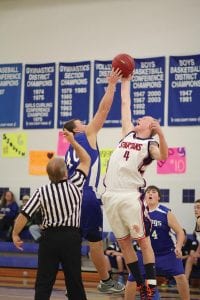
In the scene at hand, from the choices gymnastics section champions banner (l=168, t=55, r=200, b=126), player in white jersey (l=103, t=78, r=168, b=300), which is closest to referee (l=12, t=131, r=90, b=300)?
player in white jersey (l=103, t=78, r=168, b=300)

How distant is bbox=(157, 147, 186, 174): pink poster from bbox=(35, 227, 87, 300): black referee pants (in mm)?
6836

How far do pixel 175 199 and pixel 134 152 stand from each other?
6.19 meters

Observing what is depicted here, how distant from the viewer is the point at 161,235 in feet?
20.6

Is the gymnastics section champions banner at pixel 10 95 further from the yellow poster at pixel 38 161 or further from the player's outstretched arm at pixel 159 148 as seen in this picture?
the player's outstretched arm at pixel 159 148

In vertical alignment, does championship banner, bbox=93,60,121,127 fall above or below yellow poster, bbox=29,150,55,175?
above

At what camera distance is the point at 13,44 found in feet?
41.9

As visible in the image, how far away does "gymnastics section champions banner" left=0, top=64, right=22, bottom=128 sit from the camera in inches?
494

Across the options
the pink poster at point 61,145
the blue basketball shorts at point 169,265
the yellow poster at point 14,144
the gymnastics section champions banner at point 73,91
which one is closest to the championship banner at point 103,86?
the gymnastics section champions banner at point 73,91

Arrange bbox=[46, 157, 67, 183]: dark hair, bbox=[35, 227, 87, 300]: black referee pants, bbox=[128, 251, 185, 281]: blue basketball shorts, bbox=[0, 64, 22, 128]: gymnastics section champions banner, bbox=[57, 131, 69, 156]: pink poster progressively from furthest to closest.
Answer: bbox=[0, 64, 22, 128]: gymnastics section champions banner → bbox=[57, 131, 69, 156]: pink poster → bbox=[128, 251, 185, 281]: blue basketball shorts → bbox=[46, 157, 67, 183]: dark hair → bbox=[35, 227, 87, 300]: black referee pants

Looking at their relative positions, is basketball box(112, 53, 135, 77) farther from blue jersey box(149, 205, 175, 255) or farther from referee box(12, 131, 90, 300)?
blue jersey box(149, 205, 175, 255)

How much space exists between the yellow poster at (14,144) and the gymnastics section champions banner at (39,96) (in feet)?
0.90

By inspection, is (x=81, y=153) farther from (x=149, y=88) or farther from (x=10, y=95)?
(x=10, y=95)

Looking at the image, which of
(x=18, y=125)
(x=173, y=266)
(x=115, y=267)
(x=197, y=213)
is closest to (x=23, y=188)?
(x=18, y=125)

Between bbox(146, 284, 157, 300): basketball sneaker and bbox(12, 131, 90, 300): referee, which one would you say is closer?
bbox(12, 131, 90, 300): referee
